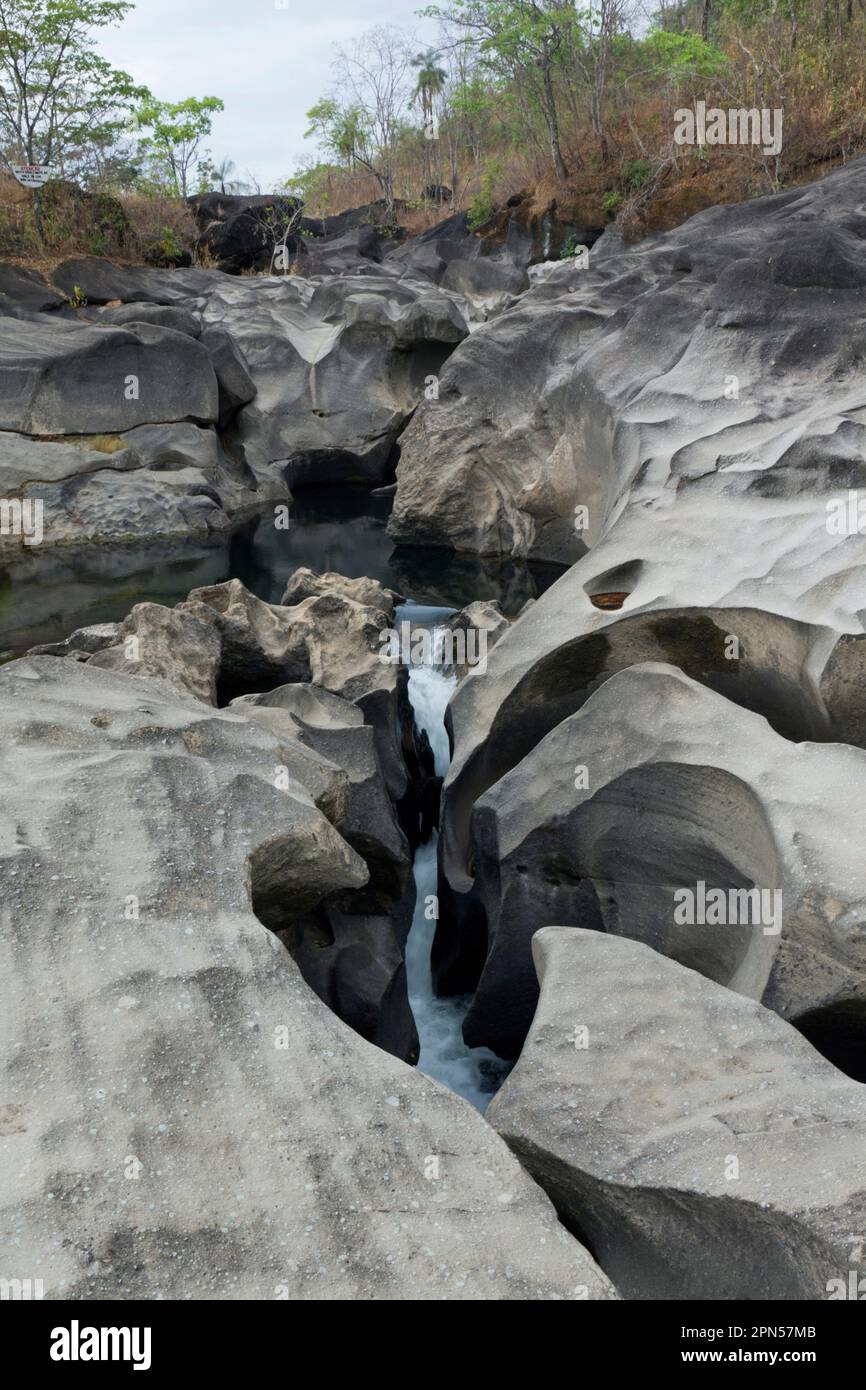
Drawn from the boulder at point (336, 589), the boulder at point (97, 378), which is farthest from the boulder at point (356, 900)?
the boulder at point (97, 378)

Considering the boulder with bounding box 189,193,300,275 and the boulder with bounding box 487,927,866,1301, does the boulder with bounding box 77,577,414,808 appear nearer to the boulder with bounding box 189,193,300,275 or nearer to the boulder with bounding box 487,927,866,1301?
the boulder with bounding box 487,927,866,1301

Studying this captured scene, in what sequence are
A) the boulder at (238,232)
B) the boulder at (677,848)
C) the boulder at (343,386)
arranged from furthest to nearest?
the boulder at (238,232), the boulder at (343,386), the boulder at (677,848)

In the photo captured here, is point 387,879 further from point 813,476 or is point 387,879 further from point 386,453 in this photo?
point 386,453

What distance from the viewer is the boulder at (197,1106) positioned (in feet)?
7.51

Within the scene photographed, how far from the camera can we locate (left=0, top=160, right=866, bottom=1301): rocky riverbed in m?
2.45

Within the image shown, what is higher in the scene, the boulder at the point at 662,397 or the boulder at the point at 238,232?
the boulder at the point at 238,232

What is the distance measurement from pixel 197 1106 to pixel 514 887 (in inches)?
92.2

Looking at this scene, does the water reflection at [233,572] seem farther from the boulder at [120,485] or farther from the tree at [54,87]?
the tree at [54,87]

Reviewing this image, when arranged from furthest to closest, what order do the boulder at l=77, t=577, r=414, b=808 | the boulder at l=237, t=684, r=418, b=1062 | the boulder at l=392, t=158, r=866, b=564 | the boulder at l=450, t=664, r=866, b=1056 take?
the boulder at l=392, t=158, r=866, b=564 < the boulder at l=77, t=577, r=414, b=808 < the boulder at l=237, t=684, r=418, b=1062 < the boulder at l=450, t=664, r=866, b=1056

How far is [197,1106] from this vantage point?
2.61 meters

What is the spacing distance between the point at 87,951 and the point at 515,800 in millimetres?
2303

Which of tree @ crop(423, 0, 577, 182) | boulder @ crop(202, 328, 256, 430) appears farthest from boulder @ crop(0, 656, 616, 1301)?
tree @ crop(423, 0, 577, 182)

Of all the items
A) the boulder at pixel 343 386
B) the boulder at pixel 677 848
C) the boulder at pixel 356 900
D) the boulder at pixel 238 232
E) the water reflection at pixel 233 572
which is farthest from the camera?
the boulder at pixel 238 232
